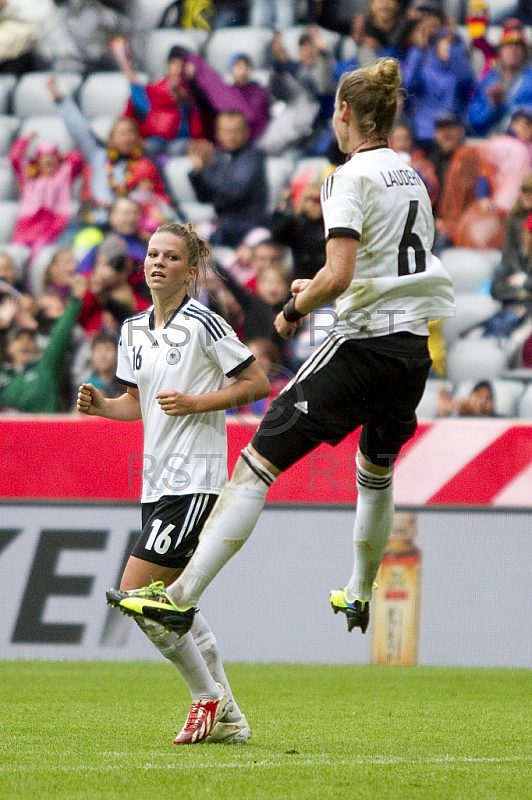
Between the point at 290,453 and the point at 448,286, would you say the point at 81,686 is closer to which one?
the point at 290,453

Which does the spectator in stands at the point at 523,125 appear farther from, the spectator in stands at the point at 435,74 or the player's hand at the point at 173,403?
the player's hand at the point at 173,403

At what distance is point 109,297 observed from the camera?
9.78 m

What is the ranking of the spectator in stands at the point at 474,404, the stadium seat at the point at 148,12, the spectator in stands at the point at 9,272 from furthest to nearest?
the stadium seat at the point at 148,12 < the spectator in stands at the point at 9,272 < the spectator in stands at the point at 474,404

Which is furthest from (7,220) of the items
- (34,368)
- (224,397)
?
(224,397)

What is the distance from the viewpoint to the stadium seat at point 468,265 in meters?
10.4

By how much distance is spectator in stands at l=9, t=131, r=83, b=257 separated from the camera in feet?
37.0

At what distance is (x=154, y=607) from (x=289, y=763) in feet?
2.41

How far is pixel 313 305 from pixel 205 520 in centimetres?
102

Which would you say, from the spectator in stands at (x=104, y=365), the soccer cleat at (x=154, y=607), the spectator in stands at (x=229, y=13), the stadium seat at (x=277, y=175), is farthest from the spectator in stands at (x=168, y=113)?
the soccer cleat at (x=154, y=607)

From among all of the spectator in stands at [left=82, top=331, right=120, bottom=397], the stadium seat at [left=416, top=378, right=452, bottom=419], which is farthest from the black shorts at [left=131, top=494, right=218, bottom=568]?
the stadium seat at [left=416, top=378, right=452, bottom=419]

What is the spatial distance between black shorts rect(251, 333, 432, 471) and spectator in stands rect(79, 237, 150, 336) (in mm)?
5805

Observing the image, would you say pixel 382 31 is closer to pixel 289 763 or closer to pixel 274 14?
pixel 274 14

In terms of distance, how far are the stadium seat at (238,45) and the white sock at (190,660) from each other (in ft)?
29.3

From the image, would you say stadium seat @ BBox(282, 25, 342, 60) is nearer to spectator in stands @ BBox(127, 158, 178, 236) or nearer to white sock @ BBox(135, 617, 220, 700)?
spectator in stands @ BBox(127, 158, 178, 236)
